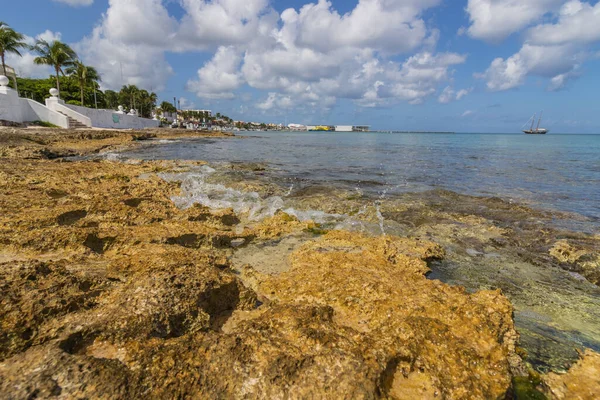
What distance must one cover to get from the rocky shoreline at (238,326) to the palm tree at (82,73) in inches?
2031

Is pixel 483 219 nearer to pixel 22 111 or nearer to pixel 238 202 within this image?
pixel 238 202

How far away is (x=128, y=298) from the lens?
254 cm

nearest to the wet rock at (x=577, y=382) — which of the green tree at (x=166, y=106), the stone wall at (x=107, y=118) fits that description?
the stone wall at (x=107, y=118)

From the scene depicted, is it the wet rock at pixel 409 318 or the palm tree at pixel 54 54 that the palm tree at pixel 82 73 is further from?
the wet rock at pixel 409 318

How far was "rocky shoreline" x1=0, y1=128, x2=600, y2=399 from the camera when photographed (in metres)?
1.89

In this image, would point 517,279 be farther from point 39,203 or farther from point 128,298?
point 39,203

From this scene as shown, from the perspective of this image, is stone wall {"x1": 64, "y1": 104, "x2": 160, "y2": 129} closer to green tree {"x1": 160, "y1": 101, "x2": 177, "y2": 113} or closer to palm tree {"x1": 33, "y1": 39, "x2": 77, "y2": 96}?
palm tree {"x1": 33, "y1": 39, "x2": 77, "y2": 96}

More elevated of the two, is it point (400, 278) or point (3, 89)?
point (3, 89)

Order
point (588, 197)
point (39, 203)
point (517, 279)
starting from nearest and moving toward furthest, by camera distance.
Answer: point (517, 279)
point (39, 203)
point (588, 197)

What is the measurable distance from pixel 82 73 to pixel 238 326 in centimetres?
5652

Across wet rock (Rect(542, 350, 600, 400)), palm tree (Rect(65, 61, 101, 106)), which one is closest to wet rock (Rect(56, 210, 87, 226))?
wet rock (Rect(542, 350, 600, 400))

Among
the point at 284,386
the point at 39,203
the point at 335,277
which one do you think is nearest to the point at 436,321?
the point at 335,277

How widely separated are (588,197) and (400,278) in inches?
482

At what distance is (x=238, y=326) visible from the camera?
2.46 meters
